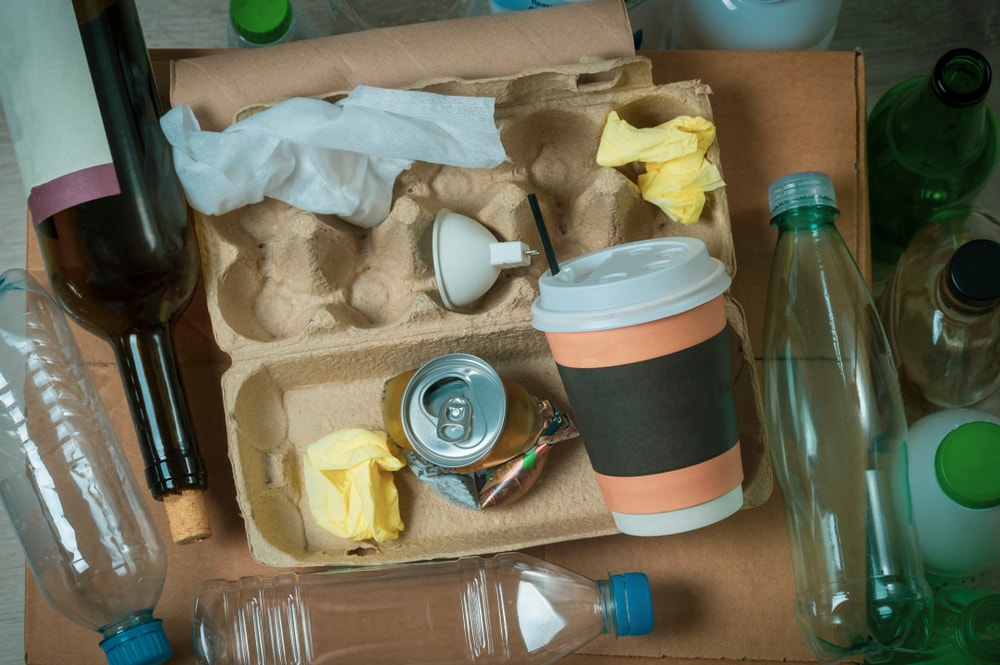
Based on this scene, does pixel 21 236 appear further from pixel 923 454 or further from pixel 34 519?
pixel 923 454

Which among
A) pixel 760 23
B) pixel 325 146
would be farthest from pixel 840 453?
pixel 325 146

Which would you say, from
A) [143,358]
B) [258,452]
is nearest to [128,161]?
[143,358]

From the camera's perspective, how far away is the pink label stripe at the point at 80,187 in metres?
0.72

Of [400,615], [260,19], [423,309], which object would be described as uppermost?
[260,19]

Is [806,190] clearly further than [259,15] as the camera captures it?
No

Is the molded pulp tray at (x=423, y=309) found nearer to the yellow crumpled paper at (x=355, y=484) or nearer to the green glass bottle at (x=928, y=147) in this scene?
the yellow crumpled paper at (x=355, y=484)

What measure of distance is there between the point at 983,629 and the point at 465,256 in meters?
0.57

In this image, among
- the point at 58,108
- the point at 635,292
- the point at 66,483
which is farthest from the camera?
the point at 66,483

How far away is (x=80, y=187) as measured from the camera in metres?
0.72

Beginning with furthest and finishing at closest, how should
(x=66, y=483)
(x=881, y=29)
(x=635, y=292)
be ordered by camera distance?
(x=881, y=29) → (x=66, y=483) → (x=635, y=292)

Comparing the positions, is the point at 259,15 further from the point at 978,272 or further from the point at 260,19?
the point at 978,272

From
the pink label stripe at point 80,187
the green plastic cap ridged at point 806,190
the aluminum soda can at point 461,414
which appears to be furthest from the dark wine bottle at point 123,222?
the green plastic cap ridged at point 806,190

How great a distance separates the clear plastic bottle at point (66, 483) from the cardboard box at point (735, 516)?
3 cm

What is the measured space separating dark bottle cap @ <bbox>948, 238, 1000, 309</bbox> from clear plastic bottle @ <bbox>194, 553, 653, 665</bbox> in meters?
0.43
